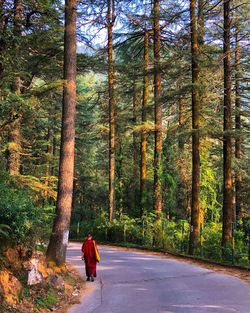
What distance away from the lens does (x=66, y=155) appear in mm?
13117

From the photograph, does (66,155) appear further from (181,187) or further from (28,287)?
(181,187)

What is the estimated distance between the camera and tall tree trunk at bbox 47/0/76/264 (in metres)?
12.4

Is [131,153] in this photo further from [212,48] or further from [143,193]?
[212,48]

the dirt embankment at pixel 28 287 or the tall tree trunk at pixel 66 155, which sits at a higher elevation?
the tall tree trunk at pixel 66 155

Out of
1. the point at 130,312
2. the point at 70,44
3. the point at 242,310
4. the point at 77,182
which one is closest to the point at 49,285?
the point at 130,312

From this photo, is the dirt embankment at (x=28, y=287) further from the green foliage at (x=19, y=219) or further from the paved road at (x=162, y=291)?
the paved road at (x=162, y=291)

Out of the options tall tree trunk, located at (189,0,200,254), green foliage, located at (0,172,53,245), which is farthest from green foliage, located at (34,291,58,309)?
tall tree trunk, located at (189,0,200,254)

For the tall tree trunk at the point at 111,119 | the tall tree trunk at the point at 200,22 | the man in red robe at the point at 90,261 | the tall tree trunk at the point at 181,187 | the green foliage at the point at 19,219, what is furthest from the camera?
the tall tree trunk at the point at 181,187

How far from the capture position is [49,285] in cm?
978

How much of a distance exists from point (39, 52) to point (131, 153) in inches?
889

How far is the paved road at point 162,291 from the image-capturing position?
8555 millimetres

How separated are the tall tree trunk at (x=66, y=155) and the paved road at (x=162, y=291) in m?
1.51

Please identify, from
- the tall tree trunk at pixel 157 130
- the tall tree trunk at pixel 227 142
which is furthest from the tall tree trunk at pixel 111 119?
the tall tree trunk at pixel 227 142

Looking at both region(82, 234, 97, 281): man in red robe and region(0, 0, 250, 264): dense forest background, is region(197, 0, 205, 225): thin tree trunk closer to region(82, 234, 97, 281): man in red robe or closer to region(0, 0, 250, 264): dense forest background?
region(0, 0, 250, 264): dense forest background
